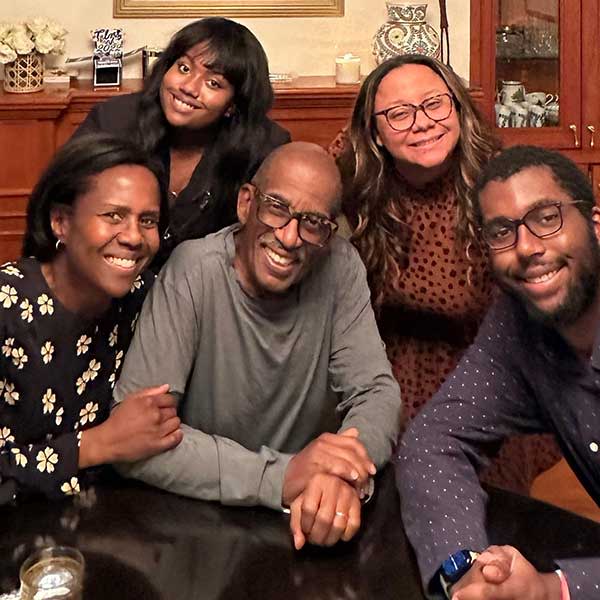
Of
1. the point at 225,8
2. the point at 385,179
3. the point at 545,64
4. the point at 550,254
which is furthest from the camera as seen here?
the point at 545,64

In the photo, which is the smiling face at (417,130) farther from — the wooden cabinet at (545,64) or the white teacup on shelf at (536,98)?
the white teacup on shelf at (536,98)

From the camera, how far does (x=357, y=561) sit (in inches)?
52.4

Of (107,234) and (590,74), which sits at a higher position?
(590,74)

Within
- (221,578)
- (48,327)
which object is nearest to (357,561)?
(221,578)

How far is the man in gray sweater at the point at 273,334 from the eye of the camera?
170cm

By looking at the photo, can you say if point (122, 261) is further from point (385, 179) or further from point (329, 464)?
point (385, 179)

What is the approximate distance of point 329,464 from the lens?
58.7 inches

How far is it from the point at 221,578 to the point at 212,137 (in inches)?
55.0

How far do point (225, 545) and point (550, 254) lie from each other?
65 centimetres

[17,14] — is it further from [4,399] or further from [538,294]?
[538,294]

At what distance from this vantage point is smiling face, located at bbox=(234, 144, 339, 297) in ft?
5.70

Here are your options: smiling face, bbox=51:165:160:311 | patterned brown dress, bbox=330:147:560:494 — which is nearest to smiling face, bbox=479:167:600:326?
smiling face, bbox=51:165:160:311

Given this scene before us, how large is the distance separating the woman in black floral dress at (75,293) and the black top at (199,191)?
49 cm

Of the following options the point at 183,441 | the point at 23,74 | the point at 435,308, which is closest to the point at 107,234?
the point at 183,441
